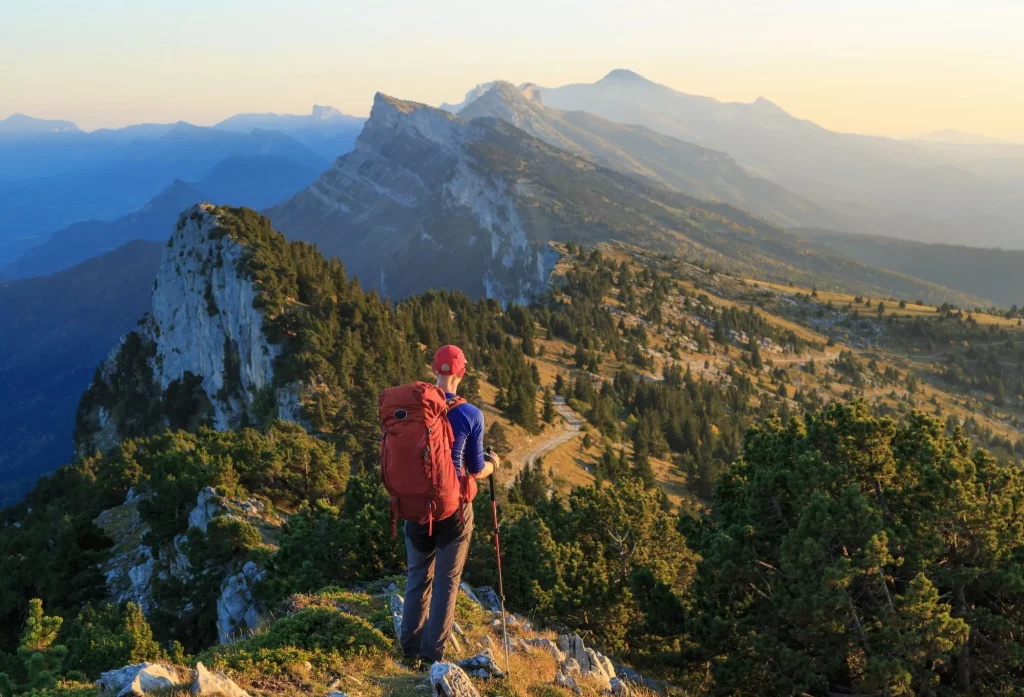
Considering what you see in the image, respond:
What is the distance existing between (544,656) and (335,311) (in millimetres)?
56157

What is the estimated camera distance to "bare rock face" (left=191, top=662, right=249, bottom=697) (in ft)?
20.7

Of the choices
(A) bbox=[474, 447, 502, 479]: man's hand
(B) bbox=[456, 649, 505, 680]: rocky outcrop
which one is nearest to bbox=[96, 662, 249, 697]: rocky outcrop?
(B) bbox=[456, 649, 505, 680]: rocky outcrop

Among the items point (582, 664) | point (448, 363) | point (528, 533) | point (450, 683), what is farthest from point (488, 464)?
point (528, 533)

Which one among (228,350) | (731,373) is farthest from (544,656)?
(731,373)

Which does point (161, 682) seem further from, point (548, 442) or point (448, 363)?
point (548, 442)

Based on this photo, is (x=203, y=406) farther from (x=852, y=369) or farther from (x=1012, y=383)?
(x=1012, y=383)

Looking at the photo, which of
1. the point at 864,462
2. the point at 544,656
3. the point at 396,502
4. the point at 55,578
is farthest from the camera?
the point at 55,578

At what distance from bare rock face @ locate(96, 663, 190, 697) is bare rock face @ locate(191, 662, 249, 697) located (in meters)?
0.25

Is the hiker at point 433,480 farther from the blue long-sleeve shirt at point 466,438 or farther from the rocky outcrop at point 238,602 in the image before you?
the rocky outcrop at point 238,602

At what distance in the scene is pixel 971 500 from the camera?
12.8m

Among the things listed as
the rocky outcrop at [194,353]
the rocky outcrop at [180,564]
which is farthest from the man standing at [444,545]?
the rocky outcrop at [194,353]

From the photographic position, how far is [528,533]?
18.6 meters

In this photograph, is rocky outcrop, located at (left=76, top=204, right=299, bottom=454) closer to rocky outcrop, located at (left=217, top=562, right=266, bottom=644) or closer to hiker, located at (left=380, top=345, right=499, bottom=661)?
rocky outcrop, located at (left=217, top=562, right=266, bottom=644)

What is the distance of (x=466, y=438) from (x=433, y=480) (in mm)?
742
